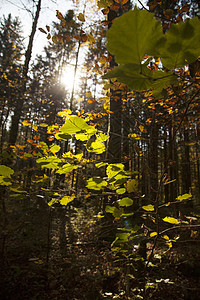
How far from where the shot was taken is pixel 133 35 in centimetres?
31

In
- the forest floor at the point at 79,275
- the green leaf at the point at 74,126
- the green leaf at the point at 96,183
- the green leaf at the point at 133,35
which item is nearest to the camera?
the green leaf at the point at 133,35

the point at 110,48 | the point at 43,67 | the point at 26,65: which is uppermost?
the point at 43,67

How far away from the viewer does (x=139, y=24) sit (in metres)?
0.31

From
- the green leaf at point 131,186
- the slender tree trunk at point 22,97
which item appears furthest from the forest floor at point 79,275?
the slender tree trunk at point 22,97

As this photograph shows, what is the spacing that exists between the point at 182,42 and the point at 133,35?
119mm

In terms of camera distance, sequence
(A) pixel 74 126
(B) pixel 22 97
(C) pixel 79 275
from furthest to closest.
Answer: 1. (B) pixel 22 97
2. (C) pixel 79 275
3. (A) pixel 74 126

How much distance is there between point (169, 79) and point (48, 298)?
15.9ft

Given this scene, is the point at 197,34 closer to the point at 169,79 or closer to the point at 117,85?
the point at 169,79

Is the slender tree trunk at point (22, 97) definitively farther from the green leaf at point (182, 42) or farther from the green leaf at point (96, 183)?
the green leaf at point (182, 42)

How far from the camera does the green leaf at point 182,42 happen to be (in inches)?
13.2

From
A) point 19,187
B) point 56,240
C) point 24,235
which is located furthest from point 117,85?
point 24,235

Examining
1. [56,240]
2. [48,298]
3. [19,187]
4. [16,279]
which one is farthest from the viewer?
[56,240]

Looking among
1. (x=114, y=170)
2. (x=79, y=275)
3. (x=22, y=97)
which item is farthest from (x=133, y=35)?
(x=22, y=97)

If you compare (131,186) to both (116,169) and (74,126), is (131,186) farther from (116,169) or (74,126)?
(74,126)
